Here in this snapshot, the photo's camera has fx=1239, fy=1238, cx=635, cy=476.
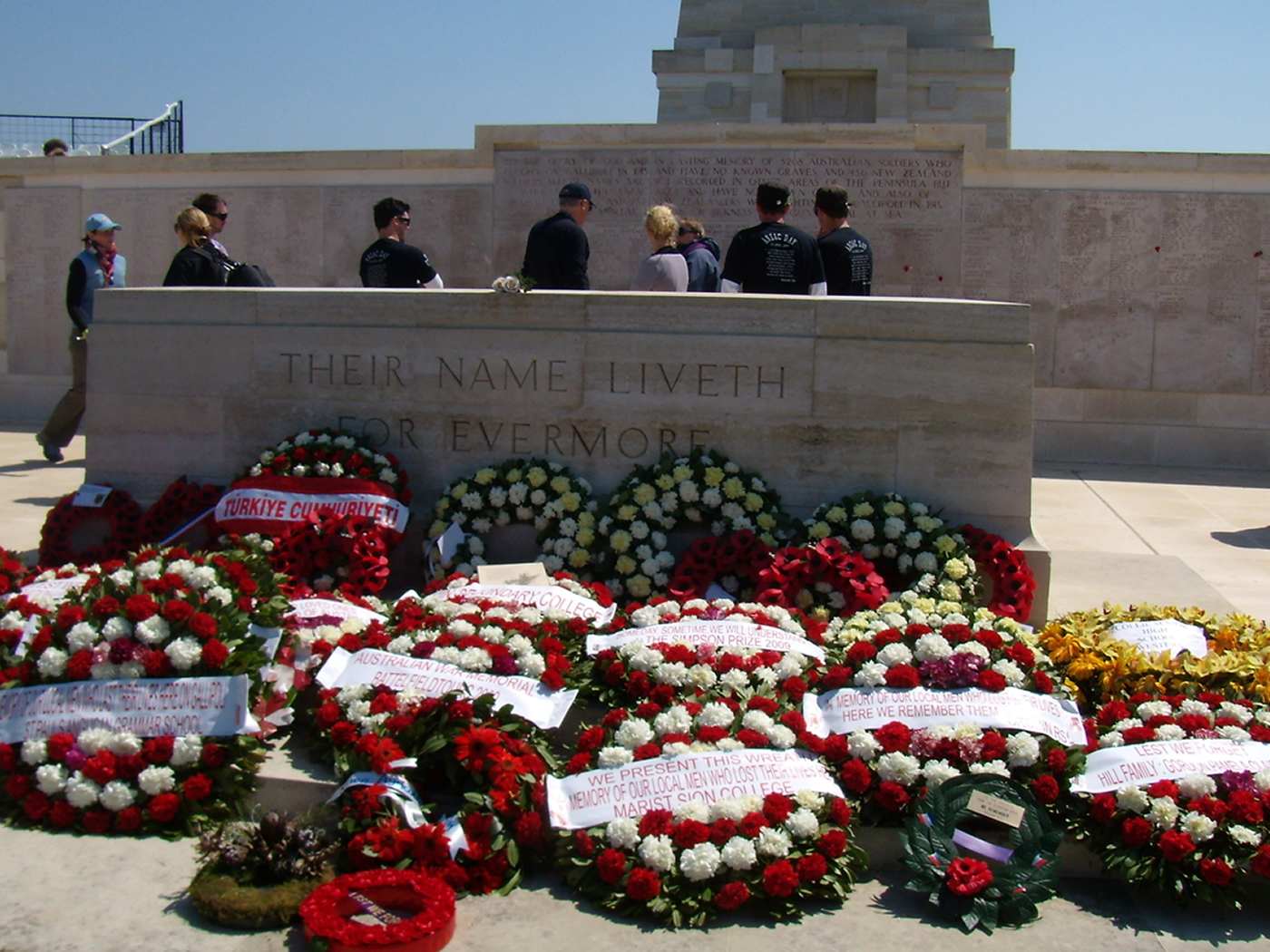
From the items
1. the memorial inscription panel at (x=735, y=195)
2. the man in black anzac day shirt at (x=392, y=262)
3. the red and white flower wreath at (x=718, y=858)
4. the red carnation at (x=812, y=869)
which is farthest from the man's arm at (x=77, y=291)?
the red carnation at (x=812, y=869)

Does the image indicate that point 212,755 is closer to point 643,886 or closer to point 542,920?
point 542,920

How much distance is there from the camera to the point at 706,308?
20.5 ft

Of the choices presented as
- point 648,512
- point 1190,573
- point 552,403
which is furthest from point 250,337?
point 1190,573

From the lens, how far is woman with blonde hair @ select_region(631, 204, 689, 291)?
7066 mm

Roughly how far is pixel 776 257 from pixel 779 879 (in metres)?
4.38

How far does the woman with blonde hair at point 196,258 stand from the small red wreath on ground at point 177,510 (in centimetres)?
157

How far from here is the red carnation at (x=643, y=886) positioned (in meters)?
3.24

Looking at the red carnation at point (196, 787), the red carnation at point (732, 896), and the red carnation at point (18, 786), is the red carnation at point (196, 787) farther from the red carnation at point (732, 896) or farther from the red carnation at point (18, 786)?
the red carnation at point (732, 896)

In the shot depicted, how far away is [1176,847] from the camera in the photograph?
10.9 feet

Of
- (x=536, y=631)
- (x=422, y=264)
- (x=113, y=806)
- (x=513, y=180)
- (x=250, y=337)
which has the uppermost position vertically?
(x=513, y=180)

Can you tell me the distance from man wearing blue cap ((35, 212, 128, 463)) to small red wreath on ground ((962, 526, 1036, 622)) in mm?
7080

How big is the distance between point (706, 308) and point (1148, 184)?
7145 millimetres

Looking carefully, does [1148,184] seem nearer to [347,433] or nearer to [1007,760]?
[347,433]

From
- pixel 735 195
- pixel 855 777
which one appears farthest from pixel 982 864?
pixel 735 195
